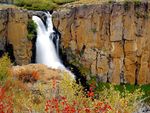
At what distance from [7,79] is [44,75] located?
4884 millimetres

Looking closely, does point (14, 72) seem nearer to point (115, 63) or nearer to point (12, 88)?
point (12, 88)

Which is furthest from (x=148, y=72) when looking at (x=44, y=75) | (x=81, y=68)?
(x=44, y=75)

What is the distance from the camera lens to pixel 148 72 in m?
56.5

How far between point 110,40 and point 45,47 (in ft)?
23.6

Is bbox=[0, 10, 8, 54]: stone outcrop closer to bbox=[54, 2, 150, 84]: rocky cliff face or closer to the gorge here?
the gorge

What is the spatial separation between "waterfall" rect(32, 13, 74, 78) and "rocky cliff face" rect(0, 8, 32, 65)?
136 cm

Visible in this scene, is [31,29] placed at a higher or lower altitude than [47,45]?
higher

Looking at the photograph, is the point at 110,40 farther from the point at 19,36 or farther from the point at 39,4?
the point at 39,4

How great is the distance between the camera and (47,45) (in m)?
56.1

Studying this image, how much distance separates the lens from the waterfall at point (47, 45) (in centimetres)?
5559

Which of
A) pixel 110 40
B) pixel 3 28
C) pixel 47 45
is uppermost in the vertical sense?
pixel 3 28

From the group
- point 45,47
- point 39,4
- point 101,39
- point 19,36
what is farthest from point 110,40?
point 39,4

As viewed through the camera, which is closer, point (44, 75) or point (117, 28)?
point (44, 75)

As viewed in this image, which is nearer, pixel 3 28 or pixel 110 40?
pixel 3 28
